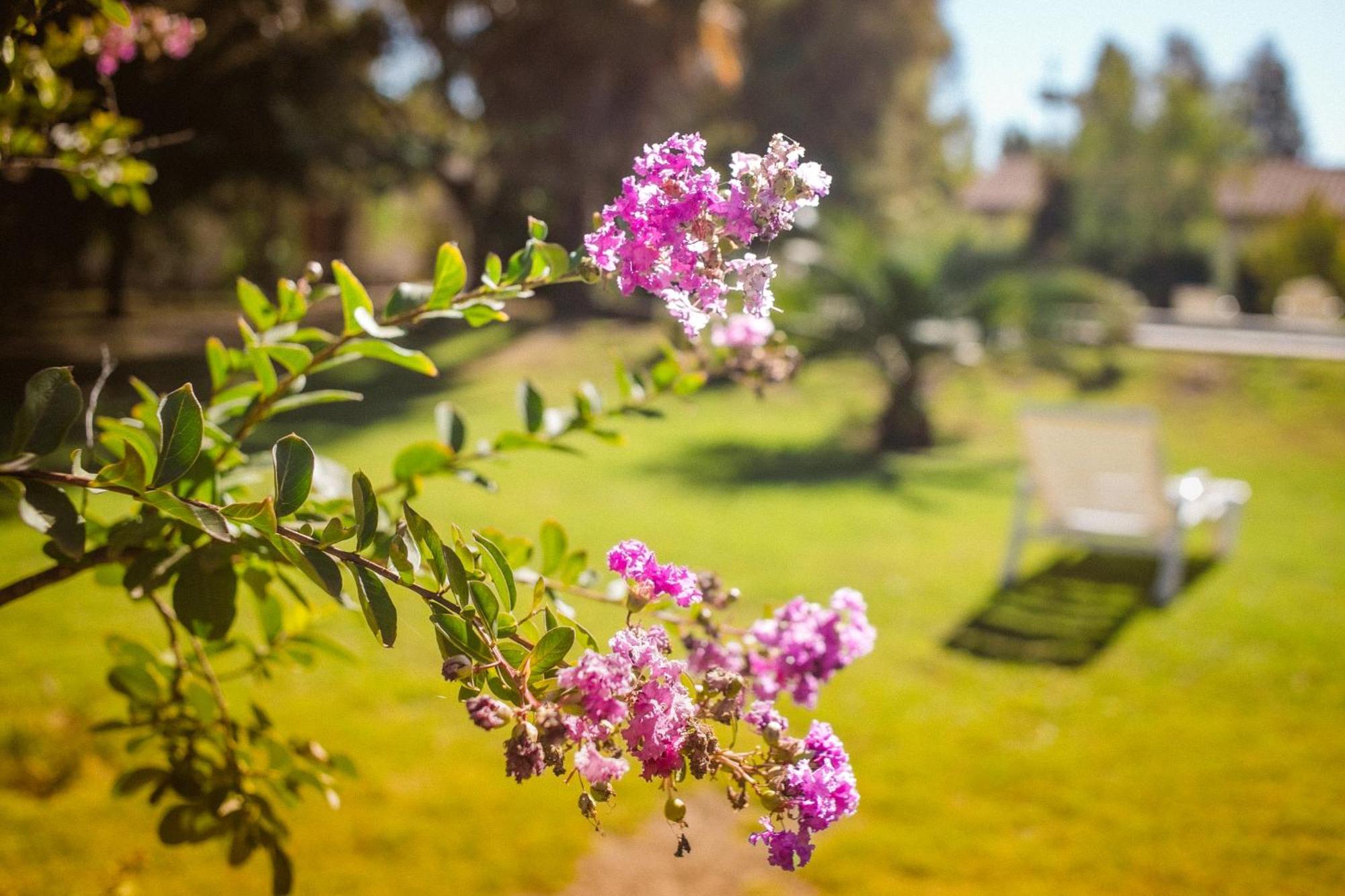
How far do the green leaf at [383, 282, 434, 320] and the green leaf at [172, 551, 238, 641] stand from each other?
40 cm

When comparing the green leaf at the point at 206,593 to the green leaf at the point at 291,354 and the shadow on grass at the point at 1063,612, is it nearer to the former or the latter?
the green leaf at the point at 291,354

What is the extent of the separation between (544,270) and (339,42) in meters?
14.9

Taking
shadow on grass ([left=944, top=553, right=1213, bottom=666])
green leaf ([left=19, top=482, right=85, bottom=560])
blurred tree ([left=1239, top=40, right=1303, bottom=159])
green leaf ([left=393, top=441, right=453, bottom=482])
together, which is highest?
blurred tree ([left=1239, top=40, right=1303, bottom=159])

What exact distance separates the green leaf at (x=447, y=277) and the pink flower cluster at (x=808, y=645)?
24.4 inches

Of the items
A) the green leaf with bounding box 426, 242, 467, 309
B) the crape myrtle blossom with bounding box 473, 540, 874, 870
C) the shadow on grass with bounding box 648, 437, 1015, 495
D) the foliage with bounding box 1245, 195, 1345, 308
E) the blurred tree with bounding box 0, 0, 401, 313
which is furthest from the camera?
the foliage with bounding box 1245, 195, 1345, 308

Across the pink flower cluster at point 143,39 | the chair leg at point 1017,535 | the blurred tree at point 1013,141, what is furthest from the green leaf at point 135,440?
the blurred tree at point 1013,141

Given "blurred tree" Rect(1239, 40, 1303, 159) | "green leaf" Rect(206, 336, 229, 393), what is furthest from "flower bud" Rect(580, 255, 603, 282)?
"blurred tree" Rect(1239, 40, 1303, 159)

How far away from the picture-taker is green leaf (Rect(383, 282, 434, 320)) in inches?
58.9

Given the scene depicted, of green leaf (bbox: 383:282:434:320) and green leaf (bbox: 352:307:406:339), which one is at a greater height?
green leaf (bbox: 383:282:434:320)

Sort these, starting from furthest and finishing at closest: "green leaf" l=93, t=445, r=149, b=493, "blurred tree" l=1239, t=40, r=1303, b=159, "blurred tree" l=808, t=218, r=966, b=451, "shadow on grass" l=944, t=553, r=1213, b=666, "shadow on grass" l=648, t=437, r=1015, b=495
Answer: "blurred tree" l=1239, t=40, r=1303, b=159, "blurred tree" l=808, t=218, r=966, b=451, "shadow on grass" l=648, t=437, r=1015, b=495, "shadow on grass" l=944, t=553, r=1213, b=666, "green leaf" l=93, t=445, r=149, b=493

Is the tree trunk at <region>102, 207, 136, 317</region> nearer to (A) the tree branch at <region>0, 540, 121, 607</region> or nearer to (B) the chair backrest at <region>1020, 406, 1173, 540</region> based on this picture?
(B) the chair backrest at <region>1020, 406, 1173, 540</region>

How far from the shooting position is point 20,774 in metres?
3.80

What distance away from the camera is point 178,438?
3.66 ft

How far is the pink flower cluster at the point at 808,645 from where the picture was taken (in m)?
1.51
